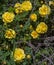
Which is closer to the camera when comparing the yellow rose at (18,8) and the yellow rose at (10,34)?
the yellow rose at (10,34)

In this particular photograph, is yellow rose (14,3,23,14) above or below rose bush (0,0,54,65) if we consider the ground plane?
above

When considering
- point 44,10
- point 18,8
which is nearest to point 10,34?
point 18,8

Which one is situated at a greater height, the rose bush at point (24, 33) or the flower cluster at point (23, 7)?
the flower cluster at point (23, 7)

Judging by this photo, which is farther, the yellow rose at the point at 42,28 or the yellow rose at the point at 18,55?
the yellow rose at the point at 42,28

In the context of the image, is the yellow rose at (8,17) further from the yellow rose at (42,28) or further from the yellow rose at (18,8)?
the yellow rose at (42,28)

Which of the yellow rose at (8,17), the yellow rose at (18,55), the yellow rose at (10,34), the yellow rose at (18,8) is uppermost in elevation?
the yellow rose at (18,8)

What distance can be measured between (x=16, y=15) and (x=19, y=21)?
6 centimetres


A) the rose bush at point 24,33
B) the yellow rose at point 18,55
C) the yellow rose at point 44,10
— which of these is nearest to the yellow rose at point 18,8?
the rose bush at point 24,33

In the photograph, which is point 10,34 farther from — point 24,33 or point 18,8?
point 18,8

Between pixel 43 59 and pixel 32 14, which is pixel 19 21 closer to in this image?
pixel 32 14

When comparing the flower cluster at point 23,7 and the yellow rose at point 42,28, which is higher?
the flower cluster at point 23,7

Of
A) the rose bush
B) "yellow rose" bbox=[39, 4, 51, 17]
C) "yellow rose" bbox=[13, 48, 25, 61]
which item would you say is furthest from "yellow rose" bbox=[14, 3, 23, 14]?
"yellow rose" bbox=[13, 48, 25, 61]

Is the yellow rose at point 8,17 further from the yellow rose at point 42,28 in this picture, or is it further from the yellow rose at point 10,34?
the yellow rose at point 42,28

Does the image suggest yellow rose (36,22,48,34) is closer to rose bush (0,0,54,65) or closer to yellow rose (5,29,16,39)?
rose bush (0,0,54,65)
